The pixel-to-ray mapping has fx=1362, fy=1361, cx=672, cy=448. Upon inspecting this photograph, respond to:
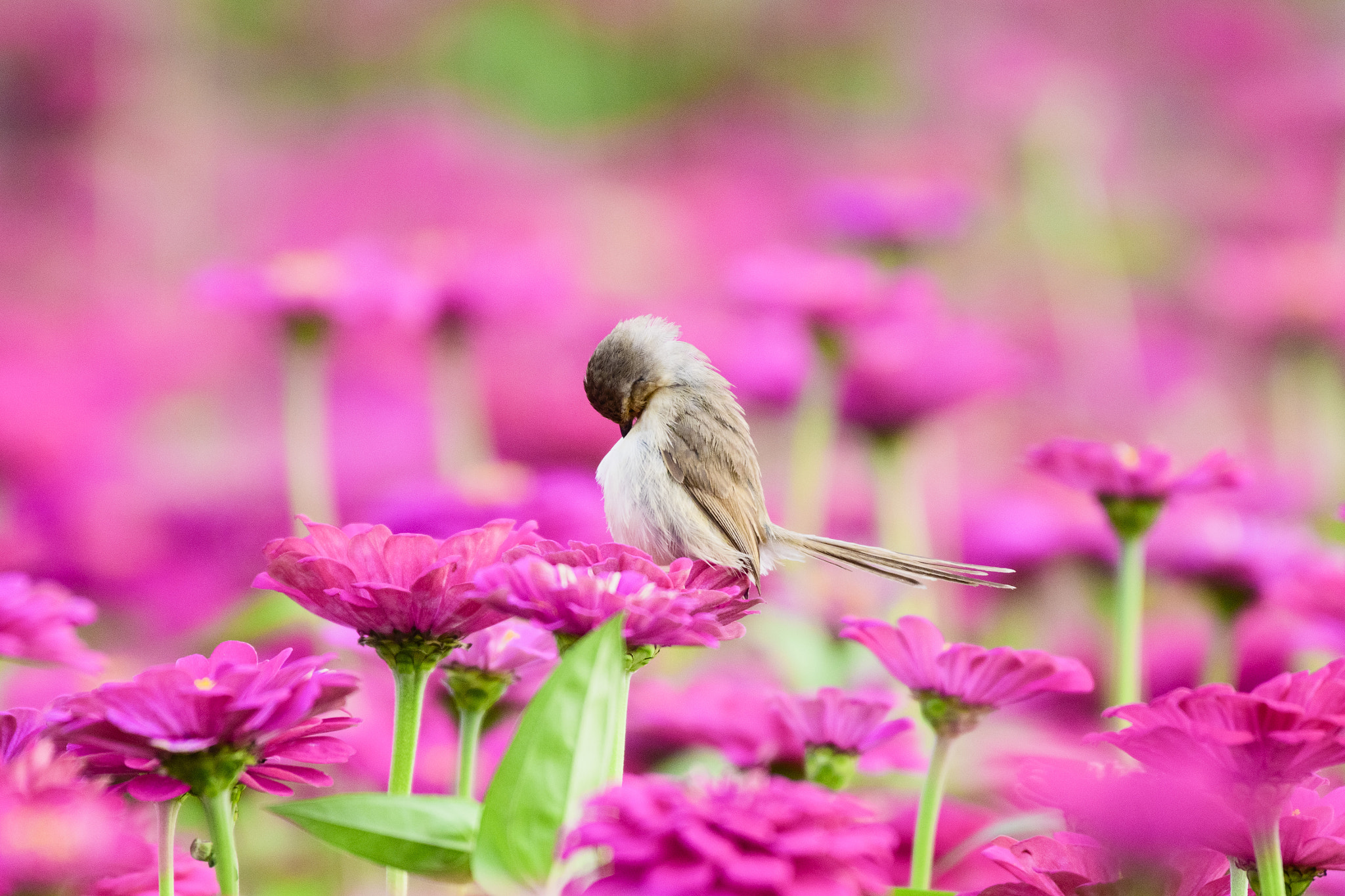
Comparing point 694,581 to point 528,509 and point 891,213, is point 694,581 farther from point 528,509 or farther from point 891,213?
point 891,213

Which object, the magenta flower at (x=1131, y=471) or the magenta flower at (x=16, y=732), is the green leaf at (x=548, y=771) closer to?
the magenta flower at (x=16, y=732)

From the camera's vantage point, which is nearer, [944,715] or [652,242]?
[944,715]

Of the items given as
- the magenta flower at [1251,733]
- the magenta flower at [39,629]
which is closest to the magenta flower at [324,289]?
the magenta flower at [39,629]

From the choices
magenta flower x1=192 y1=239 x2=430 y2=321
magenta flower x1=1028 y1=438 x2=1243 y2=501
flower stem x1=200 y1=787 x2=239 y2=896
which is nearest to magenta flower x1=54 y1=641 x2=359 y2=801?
flower stem x1=200 y1=787 x2=239 y2=896

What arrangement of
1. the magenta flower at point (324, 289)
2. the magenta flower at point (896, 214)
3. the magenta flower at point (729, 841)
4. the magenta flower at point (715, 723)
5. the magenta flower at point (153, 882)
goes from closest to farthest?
the magenta flower at point (729, 841), the magenta flower at point (153, 882), the magenta flower at point (715, 723), the magenta flower at point (324, 289), the magenta flower at point (896, 214)

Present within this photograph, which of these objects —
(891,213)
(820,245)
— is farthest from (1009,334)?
(891,213)

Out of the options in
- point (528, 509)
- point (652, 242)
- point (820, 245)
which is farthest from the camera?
point (652, 242)

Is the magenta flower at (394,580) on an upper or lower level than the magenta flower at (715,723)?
upper

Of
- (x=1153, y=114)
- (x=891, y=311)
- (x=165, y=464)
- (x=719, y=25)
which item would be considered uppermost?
(x=719, y=25)
